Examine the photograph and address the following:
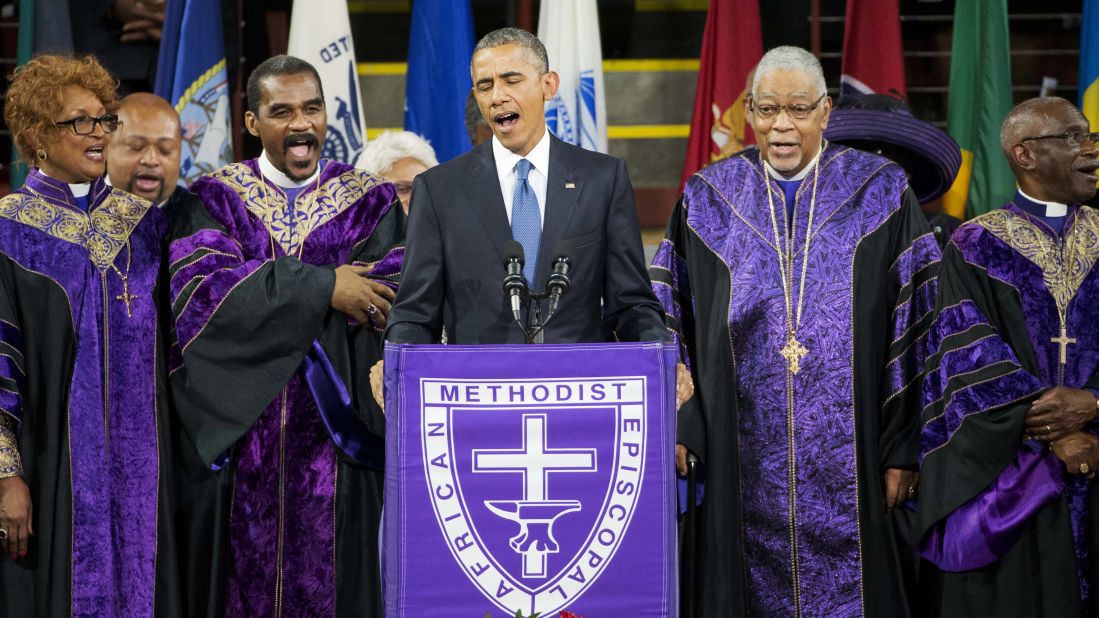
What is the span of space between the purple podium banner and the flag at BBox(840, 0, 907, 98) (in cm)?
407

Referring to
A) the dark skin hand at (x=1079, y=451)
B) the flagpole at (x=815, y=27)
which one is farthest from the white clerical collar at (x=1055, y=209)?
the flagpole at (x=815, y=27)

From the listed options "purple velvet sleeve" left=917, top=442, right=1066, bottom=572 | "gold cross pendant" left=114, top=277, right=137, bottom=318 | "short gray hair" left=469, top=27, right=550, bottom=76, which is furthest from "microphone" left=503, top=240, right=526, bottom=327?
"purple velvet sleeve" left=917, top=442, right=1066, bottom=572

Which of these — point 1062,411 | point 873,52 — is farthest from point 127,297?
point 873,52

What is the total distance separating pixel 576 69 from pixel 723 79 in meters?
0.75

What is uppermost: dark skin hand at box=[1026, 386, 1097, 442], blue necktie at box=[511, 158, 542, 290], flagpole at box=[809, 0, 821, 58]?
flagpole at box=[809, 0, 821, 58]

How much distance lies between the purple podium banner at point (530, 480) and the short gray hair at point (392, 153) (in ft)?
8.69

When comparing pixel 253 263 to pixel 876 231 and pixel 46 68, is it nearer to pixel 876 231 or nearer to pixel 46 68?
pixel 46 68

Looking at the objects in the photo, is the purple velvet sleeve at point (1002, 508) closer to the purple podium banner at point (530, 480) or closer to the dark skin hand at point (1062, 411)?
the dark skin hand at point (1062, 411)

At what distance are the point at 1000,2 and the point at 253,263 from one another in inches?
169

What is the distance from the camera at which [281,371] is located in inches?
162

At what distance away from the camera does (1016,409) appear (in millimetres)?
4188

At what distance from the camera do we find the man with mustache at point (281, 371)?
4.10m

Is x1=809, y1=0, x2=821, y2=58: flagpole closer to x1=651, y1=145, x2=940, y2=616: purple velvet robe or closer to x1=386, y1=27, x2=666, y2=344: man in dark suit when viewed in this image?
x1=651, y1=145, x2=940, y2=616: purple velvet robe

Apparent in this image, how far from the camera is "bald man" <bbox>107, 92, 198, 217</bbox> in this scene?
16.8 feet
